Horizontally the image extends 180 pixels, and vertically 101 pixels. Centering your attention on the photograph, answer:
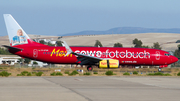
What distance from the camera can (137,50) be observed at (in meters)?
37.7

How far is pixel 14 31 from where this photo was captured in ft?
124

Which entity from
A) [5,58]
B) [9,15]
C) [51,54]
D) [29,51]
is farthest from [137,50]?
[5,58]

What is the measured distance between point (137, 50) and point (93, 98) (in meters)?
26.4

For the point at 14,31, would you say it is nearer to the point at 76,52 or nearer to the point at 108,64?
the point at 76,52

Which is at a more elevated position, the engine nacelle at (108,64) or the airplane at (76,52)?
the airplane at (76,52)

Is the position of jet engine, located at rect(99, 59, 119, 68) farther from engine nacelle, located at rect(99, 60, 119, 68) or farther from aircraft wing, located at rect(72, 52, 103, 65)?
aircraft wing, located at rect(72, 52, 103, 65)

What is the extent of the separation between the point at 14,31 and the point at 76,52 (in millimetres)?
8485

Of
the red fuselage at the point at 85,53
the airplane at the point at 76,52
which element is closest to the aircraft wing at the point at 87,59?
the airplane at the point at 76,52

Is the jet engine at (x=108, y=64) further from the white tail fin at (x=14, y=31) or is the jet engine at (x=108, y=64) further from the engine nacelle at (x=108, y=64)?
the white tail fin at (x=14, y=31)

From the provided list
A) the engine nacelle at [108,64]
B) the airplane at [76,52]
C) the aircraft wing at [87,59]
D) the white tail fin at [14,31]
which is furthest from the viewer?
the white tail fin at [14,31]

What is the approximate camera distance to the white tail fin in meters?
37.6

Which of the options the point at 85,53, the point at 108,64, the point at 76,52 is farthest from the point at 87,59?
the point at 108,64

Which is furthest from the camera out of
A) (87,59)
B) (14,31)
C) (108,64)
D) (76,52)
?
(14,31)

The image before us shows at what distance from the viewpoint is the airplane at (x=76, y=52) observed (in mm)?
36625
